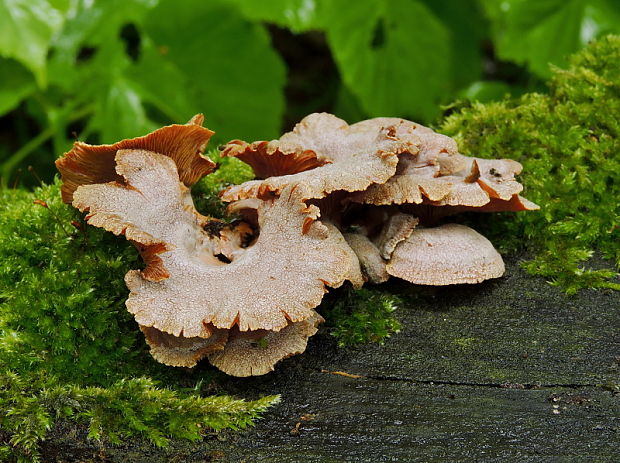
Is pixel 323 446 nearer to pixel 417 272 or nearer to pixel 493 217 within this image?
pixel 417 272

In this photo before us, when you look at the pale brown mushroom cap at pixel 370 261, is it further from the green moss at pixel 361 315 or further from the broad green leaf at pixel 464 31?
the broad green leaf at pixel 464 31

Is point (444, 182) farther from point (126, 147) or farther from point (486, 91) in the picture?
point (486, 91)

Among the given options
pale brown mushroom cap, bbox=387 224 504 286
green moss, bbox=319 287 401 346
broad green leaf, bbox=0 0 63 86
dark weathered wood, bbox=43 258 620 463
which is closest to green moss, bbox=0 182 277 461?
dark weathered wood, bbox=43 258 620 463

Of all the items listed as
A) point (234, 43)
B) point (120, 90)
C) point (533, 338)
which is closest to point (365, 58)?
point (234, 43)

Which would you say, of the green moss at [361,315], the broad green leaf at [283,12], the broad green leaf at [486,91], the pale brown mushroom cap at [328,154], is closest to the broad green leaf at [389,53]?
the broad green leaf at [283,12]

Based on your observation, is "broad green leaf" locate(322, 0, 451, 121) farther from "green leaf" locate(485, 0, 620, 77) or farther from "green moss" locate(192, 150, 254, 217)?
"green moss" locate(192, 150, 254, 217)

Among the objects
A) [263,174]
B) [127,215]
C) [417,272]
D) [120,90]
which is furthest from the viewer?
[120,90]

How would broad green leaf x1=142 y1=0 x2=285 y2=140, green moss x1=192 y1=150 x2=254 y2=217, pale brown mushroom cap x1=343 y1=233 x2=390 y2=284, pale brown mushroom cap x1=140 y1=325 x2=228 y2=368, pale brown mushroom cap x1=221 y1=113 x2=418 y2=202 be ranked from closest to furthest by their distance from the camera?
pale brown mushroom cap x1=140 y1=325 x2=228 y2=368
pale brown mushroom cap x1=221 y1=113 x2=418 y2=202
pale brown mushroom cap x1=343 y1=233 x2=390 y2=284
green moss x1=192 y1=150 x2=254 y2=217
broad green leaf x1=142 y1=0 x2=285 y2=140
